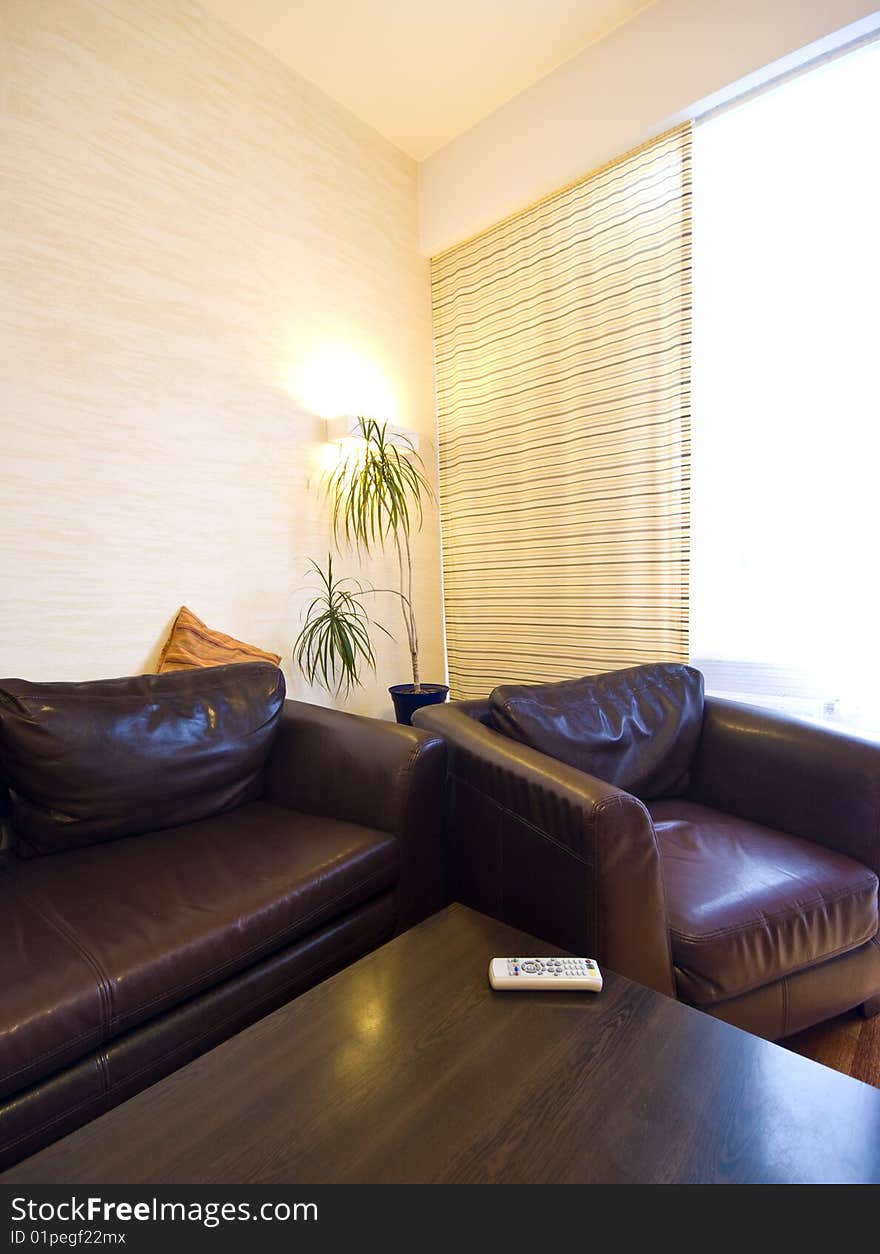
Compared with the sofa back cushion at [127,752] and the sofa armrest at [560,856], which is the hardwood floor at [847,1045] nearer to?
the sofa armrest at [560,856]

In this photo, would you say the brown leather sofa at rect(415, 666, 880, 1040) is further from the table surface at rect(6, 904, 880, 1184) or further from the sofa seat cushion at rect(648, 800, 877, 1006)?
the table surface at rect(6, 904, 880, 1184)

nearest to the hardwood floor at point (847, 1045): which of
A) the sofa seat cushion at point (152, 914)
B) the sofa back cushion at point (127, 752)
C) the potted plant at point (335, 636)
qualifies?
the sofa seat cushion at point (152, 914)

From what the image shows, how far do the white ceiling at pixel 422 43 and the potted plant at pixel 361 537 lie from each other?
54.5 inches

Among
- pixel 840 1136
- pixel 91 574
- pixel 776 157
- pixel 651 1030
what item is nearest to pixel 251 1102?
pixel 651 1030

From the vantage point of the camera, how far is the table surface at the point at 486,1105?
0.62m

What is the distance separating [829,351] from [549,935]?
6.58 feet

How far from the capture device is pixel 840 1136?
2.08 ft

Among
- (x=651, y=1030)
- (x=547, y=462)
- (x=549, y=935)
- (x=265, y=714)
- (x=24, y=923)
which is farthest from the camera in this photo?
(x=547, y=462)

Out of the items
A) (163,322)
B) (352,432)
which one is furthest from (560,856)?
(163,322)

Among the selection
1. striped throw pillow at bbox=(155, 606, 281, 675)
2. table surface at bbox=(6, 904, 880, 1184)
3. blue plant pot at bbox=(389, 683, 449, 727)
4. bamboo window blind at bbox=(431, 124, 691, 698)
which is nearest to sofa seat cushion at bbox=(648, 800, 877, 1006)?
table surface at bbox=(6, 904, 880, 1184)

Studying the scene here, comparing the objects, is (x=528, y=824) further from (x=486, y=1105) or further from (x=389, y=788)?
(x=486, y=1105)

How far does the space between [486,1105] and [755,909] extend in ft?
2.46

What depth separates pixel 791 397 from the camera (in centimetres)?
199

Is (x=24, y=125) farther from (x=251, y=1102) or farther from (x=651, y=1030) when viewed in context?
(x=651, y=1030)
